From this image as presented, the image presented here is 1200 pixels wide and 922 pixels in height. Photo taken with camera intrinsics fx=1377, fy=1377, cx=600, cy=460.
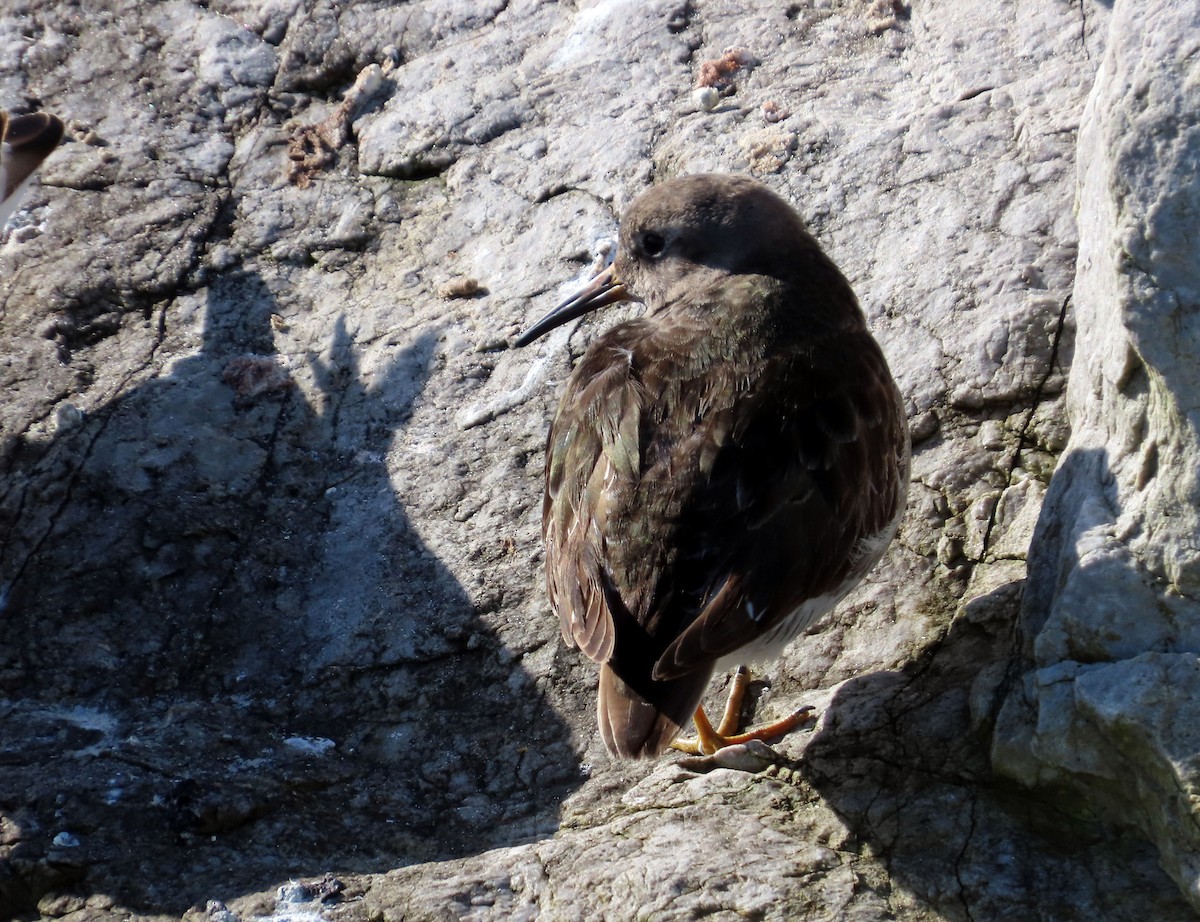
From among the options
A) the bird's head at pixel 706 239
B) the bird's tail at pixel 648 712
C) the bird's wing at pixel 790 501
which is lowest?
the bird's tail at pixel 648 712

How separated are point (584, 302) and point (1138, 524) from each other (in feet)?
6.80

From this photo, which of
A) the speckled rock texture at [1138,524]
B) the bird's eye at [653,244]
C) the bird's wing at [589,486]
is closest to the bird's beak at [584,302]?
the bird's eye at [653,244]

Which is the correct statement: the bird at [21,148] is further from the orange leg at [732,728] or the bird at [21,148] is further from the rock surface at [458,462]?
the orange leg at [732,728]

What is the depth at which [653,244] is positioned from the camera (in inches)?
166

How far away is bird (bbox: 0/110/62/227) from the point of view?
5.25 m

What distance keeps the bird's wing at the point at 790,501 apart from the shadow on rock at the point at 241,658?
31.6 inches

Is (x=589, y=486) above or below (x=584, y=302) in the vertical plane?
below

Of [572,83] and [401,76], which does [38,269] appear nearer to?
[401,76]

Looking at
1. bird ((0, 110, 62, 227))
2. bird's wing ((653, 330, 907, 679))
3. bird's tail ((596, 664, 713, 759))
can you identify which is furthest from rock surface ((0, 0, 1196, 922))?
bird's wing ((653, 330, 907, 679))

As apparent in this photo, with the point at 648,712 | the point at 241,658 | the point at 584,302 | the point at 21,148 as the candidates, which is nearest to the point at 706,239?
the point at 584,302

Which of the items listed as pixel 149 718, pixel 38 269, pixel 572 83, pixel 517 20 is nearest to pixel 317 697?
pixel 149 718

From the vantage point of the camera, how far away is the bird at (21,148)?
5246mm

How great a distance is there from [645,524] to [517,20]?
315cm

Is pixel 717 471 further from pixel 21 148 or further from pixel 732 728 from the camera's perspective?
pixel 21 148
